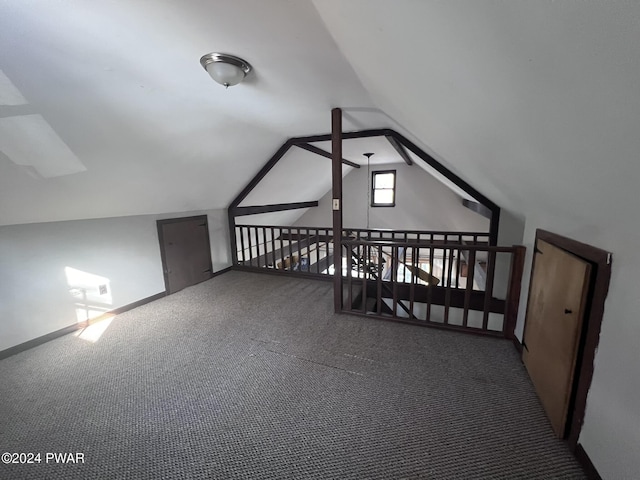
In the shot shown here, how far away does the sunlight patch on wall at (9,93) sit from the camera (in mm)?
1586

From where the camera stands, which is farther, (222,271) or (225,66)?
(222,271)

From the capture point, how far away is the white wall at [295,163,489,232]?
661cm

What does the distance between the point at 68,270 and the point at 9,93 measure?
1.94 m

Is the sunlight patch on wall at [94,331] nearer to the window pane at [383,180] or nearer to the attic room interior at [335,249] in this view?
the attic room interior at [335,249]

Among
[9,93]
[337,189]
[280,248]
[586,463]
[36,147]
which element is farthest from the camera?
[280,248]

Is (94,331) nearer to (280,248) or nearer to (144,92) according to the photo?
(144,92)

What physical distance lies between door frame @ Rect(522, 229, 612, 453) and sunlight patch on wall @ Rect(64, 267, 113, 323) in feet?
14.6

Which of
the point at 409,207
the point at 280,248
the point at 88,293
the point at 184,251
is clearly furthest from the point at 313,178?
the point at 88,293

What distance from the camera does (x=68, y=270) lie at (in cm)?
287

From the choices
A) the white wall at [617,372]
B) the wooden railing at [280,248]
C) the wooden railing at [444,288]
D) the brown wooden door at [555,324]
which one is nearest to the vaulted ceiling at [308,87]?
the white wall at [617,372]

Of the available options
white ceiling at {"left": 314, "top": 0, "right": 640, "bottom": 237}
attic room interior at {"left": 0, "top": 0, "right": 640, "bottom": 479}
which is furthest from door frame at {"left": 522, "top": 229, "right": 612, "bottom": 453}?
white ceiling at {"left": 314, "top": 0, "right": 640, "bottom": 237}

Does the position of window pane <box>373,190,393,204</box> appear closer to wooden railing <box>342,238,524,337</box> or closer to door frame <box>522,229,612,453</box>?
wooden railing <box>342,238,524,337</box>

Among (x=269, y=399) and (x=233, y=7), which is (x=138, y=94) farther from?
(x=269, y=399)

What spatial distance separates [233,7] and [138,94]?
4.16 feet
